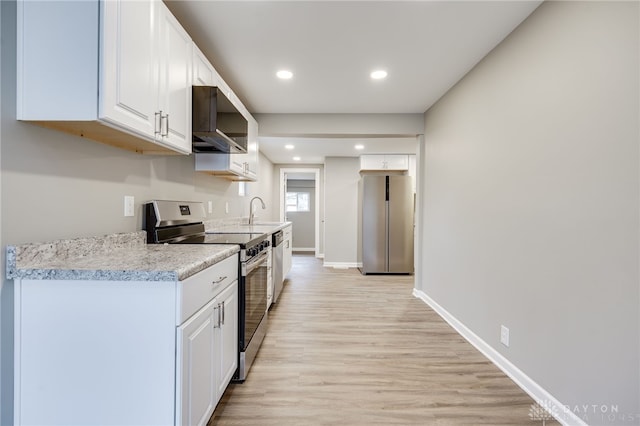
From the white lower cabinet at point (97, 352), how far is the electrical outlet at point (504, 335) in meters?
2.08

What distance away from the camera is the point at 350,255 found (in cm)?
623

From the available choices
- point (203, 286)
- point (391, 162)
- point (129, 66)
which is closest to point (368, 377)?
point (203, 286)

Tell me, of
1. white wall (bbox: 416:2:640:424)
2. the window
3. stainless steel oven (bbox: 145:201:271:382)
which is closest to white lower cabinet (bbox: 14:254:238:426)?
stainless steel oven (bbox: 145:201:271:382)

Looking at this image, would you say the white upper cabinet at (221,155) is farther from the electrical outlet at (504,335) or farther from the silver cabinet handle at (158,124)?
the electrical outlet at (504,335)

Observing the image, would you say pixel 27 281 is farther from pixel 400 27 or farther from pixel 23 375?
pixel 400 27

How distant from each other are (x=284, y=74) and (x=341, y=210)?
3.82 m

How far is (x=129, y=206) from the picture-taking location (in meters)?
1.76

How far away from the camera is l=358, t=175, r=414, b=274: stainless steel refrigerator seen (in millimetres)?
Answer: 5406

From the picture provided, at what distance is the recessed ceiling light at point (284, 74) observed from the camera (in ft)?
8.75

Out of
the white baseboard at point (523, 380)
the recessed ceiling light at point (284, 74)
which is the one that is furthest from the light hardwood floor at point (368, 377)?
the recessed ceiling light at point (284, 74)

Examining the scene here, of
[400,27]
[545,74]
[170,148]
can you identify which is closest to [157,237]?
[170,148]

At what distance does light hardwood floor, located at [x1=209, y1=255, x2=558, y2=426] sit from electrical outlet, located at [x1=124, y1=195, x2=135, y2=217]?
1228 millimetres

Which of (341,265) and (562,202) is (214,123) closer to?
(562,202)

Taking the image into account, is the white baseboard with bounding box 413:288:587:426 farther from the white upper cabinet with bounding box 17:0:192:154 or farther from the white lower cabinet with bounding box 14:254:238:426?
the white upper cabinet with bounding box 17:0:192:154
